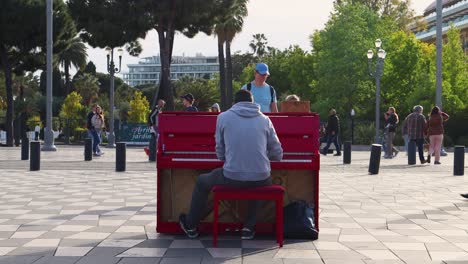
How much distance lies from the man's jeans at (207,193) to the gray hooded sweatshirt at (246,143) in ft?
0.17

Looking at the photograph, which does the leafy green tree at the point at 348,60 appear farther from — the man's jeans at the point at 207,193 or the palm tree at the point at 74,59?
the man's jeans at the point at 207,193

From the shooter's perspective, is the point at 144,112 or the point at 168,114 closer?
the point at 168,114

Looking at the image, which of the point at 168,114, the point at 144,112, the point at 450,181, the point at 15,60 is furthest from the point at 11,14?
the point at 168,114

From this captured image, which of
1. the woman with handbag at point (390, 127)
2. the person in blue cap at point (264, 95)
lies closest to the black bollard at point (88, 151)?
the woman with handbag at point (390, 127)

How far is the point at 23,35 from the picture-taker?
36969 mm

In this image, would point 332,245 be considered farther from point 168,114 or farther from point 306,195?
point 168,114

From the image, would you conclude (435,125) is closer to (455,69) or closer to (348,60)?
(348,60)

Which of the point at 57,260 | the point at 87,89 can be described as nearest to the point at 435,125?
the point at 57,260

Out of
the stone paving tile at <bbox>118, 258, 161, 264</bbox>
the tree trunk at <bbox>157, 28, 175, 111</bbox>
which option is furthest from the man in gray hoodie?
the tree trunk at <bbox>157, 28, 175, 111</bbox>

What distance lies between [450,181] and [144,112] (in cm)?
4453

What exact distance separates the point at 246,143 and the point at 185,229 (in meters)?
1.12

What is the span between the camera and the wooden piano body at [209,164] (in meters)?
7.37

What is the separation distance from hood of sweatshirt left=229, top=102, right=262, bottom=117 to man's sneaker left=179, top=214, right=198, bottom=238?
1232 millimetres

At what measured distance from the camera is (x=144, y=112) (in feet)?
190
